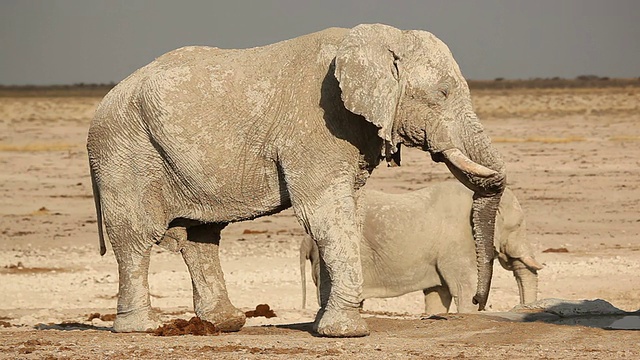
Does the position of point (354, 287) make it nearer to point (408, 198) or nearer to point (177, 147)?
point (177, 147)

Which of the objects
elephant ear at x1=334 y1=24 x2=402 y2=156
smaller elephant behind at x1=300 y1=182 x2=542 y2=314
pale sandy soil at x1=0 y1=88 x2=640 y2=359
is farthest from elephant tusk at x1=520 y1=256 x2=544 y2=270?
elephant ear at x1=334 y1=24 x2=402 y2=156

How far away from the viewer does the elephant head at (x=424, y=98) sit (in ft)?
27.9

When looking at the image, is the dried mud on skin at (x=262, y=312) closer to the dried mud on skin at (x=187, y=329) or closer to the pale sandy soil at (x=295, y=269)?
the pale sandy soil at (x=295, y=269)

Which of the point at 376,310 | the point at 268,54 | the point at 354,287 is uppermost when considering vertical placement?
the point at 268,54

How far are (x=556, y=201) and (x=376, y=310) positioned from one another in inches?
324

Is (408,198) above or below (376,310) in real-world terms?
above

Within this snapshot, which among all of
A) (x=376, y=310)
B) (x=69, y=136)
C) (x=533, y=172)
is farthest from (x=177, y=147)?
(x=69, y=136)

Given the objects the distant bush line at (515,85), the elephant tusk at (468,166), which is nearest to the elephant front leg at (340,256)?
the elephant tusk at (468,166)

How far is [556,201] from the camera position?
68.2 ft

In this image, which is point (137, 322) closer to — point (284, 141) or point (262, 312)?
point (284, 141)

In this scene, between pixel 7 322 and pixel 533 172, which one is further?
pixel 533 172

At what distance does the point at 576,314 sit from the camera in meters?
10.2

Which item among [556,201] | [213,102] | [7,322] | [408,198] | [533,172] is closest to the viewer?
[213,102]

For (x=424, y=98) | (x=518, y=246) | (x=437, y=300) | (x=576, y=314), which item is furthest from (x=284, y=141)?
(x=518, y=246)
